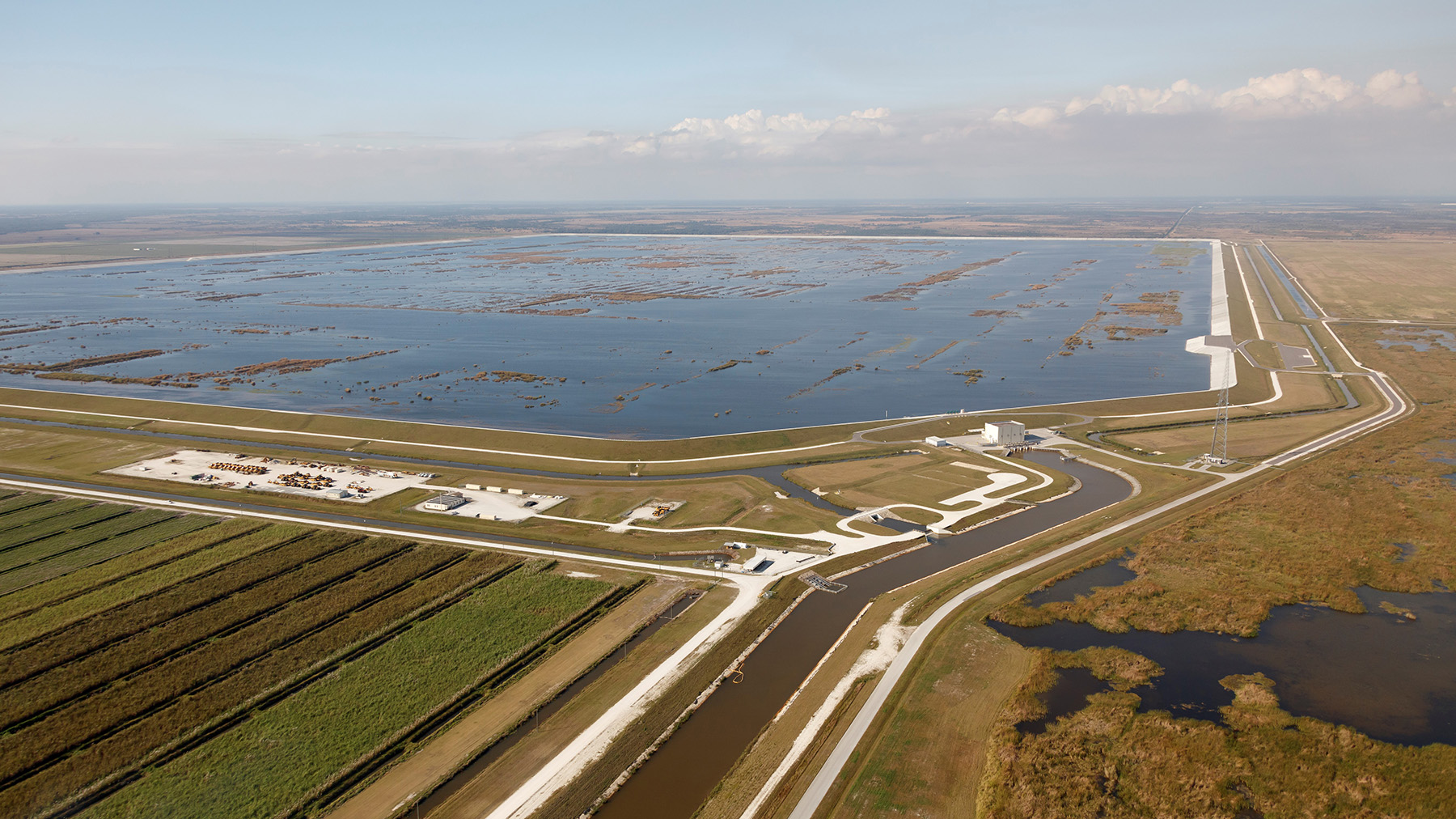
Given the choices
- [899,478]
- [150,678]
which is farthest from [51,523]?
[899,478]

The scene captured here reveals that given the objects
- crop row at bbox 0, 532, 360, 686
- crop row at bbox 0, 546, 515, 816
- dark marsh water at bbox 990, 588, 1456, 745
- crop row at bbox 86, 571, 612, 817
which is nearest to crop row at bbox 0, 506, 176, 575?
crop row at bbox 0, 532, 360, 686

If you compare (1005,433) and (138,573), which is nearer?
(138,573)

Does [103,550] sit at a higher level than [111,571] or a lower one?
higher

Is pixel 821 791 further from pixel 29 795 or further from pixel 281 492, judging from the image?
pixel 281 492

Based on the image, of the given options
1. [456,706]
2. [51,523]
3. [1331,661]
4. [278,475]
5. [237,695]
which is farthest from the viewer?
[278,475]

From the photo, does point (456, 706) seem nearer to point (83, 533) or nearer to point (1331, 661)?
point (83, 533)

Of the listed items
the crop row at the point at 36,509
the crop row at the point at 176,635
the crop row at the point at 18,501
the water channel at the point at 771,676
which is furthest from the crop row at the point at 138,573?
the water channel at the point at 771,676

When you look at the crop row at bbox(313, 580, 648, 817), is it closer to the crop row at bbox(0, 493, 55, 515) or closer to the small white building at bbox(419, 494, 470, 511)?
the small white building at bbox(419, 494, 470, 511)
